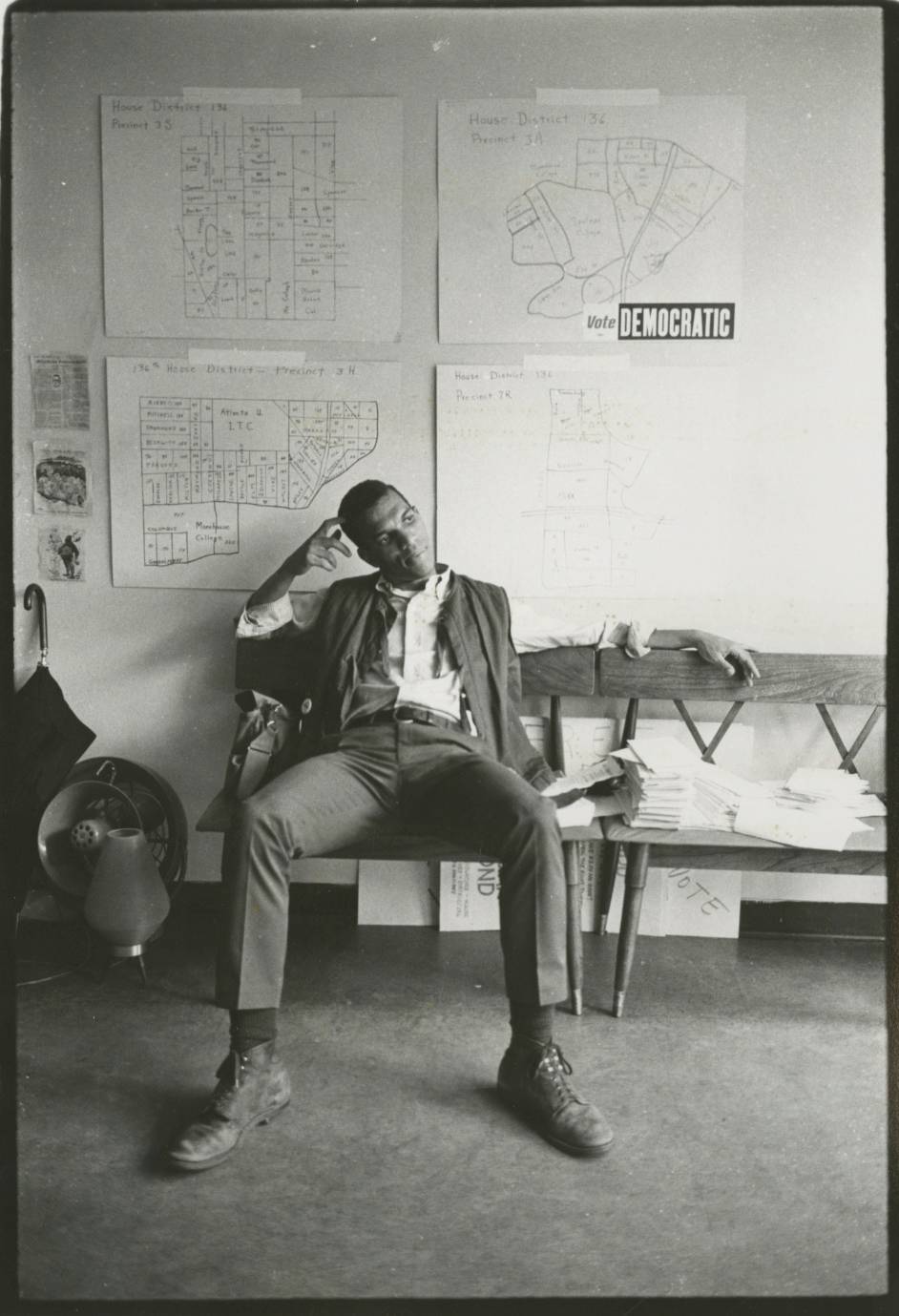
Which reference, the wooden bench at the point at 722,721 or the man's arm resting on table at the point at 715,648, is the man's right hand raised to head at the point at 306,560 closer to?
the wooden bench at the point at 722,721

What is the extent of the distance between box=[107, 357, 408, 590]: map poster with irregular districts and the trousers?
0.88 meters

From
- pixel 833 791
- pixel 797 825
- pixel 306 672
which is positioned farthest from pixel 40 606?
pixel 833 791

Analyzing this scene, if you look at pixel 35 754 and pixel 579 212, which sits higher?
pixel 579 212

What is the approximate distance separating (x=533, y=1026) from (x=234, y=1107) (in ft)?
2.44

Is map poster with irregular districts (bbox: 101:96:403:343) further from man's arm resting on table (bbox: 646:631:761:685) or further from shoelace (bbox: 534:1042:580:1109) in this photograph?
shoelace (bbox: 534:1042:580:1109)

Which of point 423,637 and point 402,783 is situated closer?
point 402,783

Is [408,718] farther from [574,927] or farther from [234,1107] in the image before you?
[234,1107]

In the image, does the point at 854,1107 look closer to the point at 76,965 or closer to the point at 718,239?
the point at 76,965

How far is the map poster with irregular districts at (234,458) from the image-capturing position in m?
3.35

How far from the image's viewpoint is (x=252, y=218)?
3283 millimetres

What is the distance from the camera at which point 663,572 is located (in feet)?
11.2

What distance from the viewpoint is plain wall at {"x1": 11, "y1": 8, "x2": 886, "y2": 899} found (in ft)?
10.4

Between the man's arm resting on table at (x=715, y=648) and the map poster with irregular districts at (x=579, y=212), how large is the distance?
0.95 m

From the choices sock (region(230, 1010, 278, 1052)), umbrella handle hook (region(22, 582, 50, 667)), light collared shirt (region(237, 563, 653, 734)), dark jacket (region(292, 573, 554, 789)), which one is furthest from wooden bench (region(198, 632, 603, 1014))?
sock (region(230, 1010, 278, 1052))
